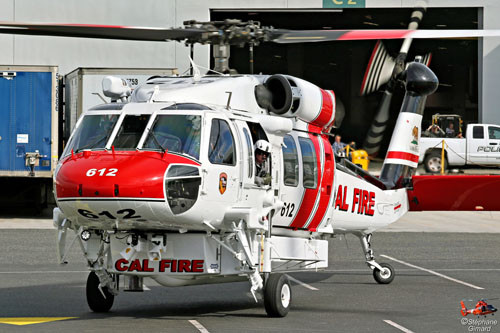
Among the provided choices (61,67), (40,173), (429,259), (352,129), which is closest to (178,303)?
(429,259)

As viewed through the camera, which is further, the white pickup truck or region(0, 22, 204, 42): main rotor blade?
the white pickup truck

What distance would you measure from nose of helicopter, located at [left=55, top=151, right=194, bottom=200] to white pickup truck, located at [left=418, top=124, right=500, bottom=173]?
90.6 ft

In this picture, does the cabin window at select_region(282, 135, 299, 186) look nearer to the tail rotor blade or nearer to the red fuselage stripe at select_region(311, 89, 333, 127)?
the red fuselage stripe at select_region(311, 89, 333, 127)

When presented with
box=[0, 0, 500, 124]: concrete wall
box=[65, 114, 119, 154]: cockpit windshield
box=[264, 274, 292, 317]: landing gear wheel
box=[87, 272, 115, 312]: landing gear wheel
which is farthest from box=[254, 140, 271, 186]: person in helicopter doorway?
box=[0, 0, 500, 124]: concrete wall

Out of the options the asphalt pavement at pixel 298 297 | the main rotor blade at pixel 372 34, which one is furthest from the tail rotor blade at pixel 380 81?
the main rotor blade at pixel 372 34

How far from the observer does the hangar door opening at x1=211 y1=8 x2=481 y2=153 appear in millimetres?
40406

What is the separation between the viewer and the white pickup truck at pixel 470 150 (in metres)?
37.1

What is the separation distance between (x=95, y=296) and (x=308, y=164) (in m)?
3.37

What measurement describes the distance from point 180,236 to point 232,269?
753 millimetres

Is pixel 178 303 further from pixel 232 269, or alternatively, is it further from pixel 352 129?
pixel 352 129

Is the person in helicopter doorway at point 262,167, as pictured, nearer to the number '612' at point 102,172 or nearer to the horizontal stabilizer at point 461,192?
the number '612' at point 102,172

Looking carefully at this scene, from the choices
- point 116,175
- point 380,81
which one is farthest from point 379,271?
point 380,81

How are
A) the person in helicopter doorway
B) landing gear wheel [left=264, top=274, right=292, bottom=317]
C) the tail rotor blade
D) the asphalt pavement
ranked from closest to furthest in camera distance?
the asphalt pavement → landing gear wheel [left=264, top=274, right=292, bottom=317] → the person in helicopter doorway → the tail rotor blade

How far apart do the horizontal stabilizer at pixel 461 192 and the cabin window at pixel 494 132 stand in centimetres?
2224
